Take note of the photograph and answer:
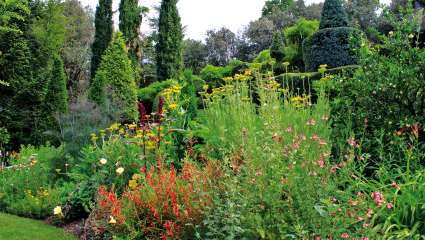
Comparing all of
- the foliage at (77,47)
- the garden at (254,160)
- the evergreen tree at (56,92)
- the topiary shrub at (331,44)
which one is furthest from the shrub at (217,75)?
the foliage at (77,47)

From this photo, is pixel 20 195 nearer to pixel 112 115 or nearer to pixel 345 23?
pixel 112 115

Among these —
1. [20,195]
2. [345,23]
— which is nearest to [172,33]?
[345,23]

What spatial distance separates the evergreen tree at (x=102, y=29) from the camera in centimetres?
1955

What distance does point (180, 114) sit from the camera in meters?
5.72

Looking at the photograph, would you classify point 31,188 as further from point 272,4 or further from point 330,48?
point 272,4

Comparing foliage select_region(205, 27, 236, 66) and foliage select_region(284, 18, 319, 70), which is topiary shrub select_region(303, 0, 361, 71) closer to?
foliage select_region(284, 18, 319, 70)

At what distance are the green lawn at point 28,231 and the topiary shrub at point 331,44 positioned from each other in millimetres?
6938

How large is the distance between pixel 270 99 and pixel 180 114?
1.29 m

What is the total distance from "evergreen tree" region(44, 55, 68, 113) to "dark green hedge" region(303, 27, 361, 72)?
7.24 m

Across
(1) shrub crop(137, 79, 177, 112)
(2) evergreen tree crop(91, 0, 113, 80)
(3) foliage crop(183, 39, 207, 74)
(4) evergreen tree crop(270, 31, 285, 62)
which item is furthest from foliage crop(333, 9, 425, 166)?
(3) foliage crop(183, 39, 207, 74)

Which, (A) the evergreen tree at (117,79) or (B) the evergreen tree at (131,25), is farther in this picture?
(B) the evergreen tree at (131,25)

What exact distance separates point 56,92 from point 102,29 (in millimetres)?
7236

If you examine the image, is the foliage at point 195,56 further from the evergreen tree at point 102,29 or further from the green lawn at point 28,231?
the green lawn at point 28,231

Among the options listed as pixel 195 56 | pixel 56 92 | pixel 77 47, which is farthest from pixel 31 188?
pixel 195 56
